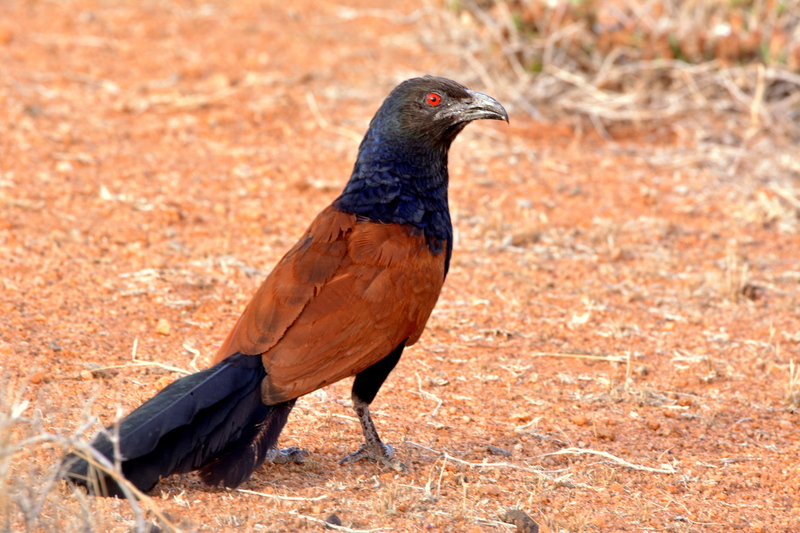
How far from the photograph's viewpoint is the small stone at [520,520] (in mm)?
3262

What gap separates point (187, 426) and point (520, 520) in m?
1.25

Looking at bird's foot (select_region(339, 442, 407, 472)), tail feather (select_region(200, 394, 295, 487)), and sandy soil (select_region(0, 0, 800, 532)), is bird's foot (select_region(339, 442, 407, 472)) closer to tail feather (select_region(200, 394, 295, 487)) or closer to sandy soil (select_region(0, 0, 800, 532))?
sandy soil (select_region(0, 0, 800, 532))

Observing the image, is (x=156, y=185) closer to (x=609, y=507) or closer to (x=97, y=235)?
(x=97, y=235)

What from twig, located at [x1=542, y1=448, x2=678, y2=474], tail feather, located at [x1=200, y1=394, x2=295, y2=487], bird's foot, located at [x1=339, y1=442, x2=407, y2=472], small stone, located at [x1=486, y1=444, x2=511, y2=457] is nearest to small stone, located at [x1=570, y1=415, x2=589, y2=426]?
twig, located at [x1=542, y1=448, x2=678, y2=474]

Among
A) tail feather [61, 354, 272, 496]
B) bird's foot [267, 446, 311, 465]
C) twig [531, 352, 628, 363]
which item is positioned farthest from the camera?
twig [531, 352, 628, 363]

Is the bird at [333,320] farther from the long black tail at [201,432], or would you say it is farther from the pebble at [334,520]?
the pebble at [334,520]

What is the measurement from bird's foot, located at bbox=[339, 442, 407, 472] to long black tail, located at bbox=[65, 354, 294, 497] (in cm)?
56

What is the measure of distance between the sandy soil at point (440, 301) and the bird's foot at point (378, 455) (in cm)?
8

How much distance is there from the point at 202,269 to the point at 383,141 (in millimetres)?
2059

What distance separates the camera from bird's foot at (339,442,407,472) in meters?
3.80

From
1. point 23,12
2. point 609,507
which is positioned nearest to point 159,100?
point 23,12

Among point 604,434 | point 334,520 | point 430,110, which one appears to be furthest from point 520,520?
point 430,110

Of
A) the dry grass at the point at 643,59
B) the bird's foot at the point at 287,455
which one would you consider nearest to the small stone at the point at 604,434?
the bird's foot at the point at 287,455

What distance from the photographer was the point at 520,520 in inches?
129
